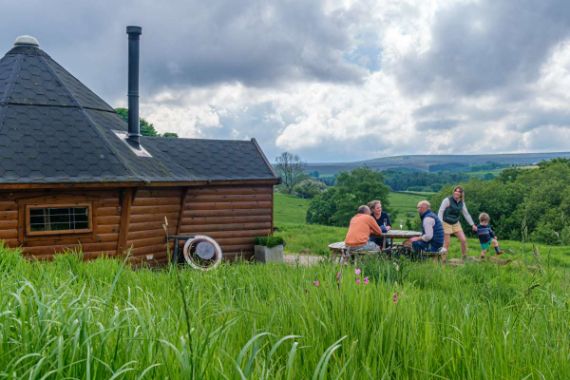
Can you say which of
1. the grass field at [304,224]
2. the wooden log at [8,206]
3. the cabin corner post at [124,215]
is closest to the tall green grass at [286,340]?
the grass field at [304,224]

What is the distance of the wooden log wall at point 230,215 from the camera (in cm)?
1593

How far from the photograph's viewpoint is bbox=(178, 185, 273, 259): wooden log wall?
1593 centimetres

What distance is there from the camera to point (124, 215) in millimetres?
12969

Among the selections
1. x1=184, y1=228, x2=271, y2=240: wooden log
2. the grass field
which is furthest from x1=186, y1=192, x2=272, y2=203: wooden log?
the grass field

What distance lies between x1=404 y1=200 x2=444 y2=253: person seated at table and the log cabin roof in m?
6.11

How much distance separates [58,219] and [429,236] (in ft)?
25.4

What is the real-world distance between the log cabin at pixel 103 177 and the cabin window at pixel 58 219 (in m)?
0.02

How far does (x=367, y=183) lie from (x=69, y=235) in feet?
122

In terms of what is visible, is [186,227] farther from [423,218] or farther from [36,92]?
[423,218]

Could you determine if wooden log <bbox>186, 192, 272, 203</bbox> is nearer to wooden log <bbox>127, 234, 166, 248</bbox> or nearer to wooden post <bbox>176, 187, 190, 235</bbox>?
wooden post <bbox>176, 187, 190, 235</bbox>

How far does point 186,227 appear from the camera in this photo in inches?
623

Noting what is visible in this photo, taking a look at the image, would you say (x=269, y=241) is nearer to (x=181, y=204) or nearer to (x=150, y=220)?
(x=181, y=204)

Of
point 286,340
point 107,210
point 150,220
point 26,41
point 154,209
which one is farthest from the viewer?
point 26,41

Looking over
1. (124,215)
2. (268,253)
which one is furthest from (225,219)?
(124,215)
